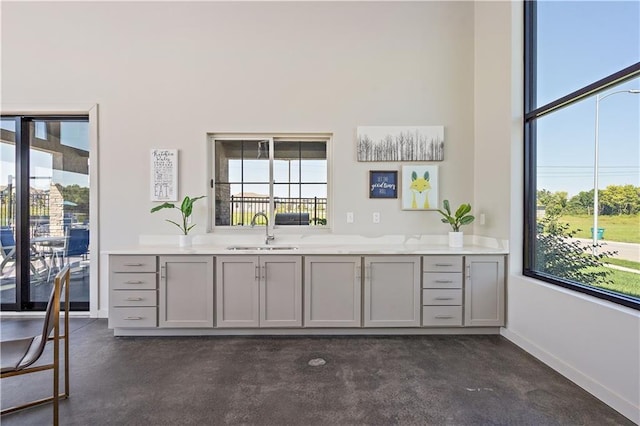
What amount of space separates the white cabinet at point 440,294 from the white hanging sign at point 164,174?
8.83 feet

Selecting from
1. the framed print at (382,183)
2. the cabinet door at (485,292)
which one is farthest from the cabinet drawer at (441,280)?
the framed print at (382,183)

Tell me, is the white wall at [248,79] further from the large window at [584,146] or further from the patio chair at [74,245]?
the large window at [584,146]

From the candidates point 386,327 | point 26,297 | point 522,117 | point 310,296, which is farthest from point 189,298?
Answer: point 522,117

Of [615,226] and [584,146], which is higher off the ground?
[584,146]

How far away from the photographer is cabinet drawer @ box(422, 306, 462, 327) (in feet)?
9.50

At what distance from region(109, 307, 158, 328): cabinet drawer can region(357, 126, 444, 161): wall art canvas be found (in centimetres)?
253

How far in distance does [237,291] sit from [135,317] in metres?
0.96

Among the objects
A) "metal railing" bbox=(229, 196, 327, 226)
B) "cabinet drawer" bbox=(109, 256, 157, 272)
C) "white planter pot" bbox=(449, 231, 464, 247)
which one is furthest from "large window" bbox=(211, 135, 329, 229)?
"white planter pot" bbox=(449, 231, 464, 247)

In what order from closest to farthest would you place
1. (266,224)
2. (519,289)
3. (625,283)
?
(625,283) → (519,289) → (266,224)

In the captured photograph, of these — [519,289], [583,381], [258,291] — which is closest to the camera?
[583,381]

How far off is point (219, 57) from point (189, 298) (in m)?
2.50

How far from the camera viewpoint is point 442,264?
9.51 ft

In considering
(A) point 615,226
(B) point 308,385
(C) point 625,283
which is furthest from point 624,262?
(B) point 308,385

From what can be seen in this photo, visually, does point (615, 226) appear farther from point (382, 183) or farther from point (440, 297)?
point (382, 183)
